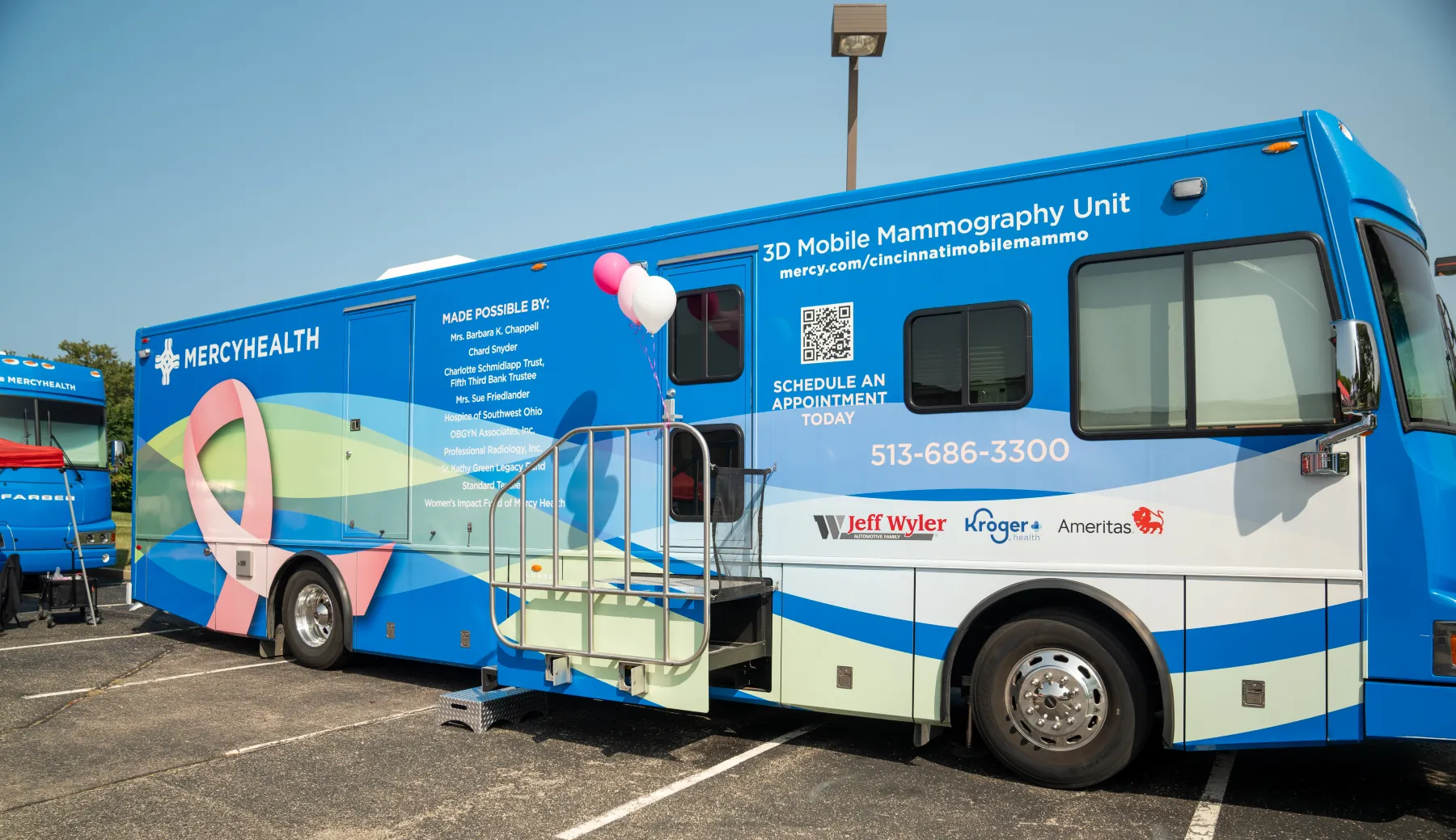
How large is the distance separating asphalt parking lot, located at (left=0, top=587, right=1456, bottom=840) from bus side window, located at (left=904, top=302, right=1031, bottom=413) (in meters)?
2.08

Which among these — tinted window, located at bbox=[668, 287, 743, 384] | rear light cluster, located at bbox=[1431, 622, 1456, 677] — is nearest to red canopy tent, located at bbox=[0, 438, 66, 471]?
tinted window, located at bbox=[668, 287, 743, 384]

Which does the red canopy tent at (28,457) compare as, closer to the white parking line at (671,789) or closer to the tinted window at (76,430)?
the tinted window at (76,430)

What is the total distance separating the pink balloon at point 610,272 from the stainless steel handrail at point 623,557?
3.16ft

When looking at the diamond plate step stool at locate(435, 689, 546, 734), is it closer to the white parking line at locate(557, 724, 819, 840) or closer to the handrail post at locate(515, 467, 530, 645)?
the handrail post at locate(515, 467, 530, 645)

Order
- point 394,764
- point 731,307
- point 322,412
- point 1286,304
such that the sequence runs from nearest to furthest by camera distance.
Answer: point 1286,304 → point 394,764 → point 731,307 → point 322,412

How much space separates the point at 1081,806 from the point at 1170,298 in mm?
2580

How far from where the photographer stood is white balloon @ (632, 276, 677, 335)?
249 inches

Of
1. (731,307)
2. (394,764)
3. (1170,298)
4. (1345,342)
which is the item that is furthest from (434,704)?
(1345,342)

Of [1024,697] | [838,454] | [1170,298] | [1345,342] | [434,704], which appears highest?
[1170,298]

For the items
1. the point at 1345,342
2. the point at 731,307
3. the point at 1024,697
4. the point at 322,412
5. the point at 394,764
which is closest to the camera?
the point at 1345,342

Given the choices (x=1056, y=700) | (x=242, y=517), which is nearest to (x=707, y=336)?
→ (x=1056, y=700)

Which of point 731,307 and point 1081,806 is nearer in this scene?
point 1081,806

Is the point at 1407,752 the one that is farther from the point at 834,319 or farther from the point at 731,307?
the point at 731,307

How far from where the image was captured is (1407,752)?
598 cm
